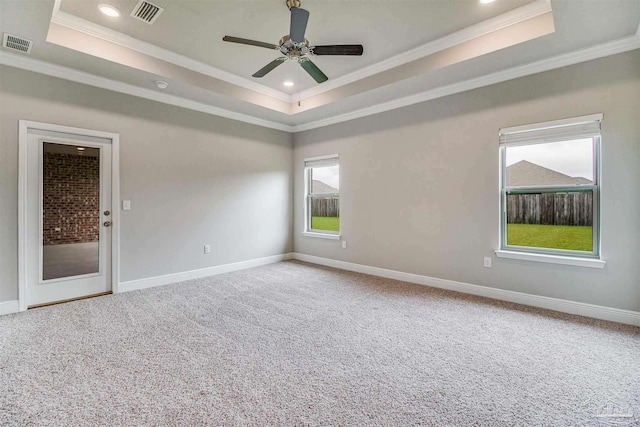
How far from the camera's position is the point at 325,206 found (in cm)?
570

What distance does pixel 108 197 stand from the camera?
3707 mm

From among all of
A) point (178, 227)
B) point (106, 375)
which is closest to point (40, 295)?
point (178, 227)

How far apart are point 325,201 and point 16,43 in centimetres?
450

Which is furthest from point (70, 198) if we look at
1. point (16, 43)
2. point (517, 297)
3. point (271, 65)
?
point (517, 297)

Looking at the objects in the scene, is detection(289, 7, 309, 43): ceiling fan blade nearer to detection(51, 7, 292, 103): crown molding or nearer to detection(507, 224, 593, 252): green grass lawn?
detection(51, 7, 292, 103): crown molding

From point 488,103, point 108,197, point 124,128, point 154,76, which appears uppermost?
point 154,76

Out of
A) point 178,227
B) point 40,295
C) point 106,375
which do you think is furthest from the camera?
point 178,227

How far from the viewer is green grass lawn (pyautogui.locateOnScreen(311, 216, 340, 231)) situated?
5.54 meters

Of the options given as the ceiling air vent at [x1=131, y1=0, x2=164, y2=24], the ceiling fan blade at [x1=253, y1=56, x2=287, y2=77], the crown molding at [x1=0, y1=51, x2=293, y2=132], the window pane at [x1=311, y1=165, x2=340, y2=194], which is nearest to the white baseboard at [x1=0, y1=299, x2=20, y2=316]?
the crown molding at [x1=0, y1=51, x2=293, y2=132]

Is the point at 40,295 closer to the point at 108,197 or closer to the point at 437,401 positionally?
the point at 108,197

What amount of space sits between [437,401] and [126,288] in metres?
3.95

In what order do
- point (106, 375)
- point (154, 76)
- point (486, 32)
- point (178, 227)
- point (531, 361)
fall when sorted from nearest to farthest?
point (106, 375), point (531, 361), point (486, 32), point (154, 76), point (178, 227)

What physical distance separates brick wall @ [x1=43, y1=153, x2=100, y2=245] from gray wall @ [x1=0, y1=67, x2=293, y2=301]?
0.91 ft

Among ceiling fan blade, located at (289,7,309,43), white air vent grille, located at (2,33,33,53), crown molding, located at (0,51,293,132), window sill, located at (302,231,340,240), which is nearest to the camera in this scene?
ceiling fan blade, located at (289,7,309,43)
